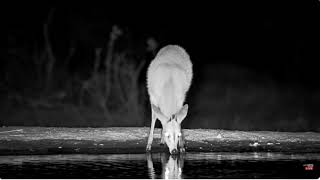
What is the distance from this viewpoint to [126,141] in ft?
48.1

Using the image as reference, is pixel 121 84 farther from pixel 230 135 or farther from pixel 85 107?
pixel 230 135

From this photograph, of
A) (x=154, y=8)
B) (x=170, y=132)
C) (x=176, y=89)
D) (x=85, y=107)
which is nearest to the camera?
(x=170, y=132)

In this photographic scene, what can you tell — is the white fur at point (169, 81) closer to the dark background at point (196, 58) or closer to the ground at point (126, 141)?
the ground at point (126, 141)

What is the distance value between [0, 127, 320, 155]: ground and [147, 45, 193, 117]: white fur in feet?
2.98

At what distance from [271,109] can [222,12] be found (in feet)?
17.2

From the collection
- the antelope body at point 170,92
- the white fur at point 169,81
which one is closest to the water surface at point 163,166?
the antelope body at point 170,92

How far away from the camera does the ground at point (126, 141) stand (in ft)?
44.8

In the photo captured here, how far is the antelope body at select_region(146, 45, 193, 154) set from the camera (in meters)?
13.2

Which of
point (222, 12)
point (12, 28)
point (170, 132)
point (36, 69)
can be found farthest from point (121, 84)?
point (170, 132)

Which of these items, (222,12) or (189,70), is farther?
(222,12)

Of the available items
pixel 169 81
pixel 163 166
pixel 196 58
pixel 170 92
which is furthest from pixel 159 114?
pixel 196 58

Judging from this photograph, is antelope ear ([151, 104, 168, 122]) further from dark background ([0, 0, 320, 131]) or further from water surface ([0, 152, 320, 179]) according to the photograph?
dark background ([0, 0, 320, 131])

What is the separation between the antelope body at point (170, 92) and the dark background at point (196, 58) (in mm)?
4084

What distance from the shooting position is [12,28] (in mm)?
21844
